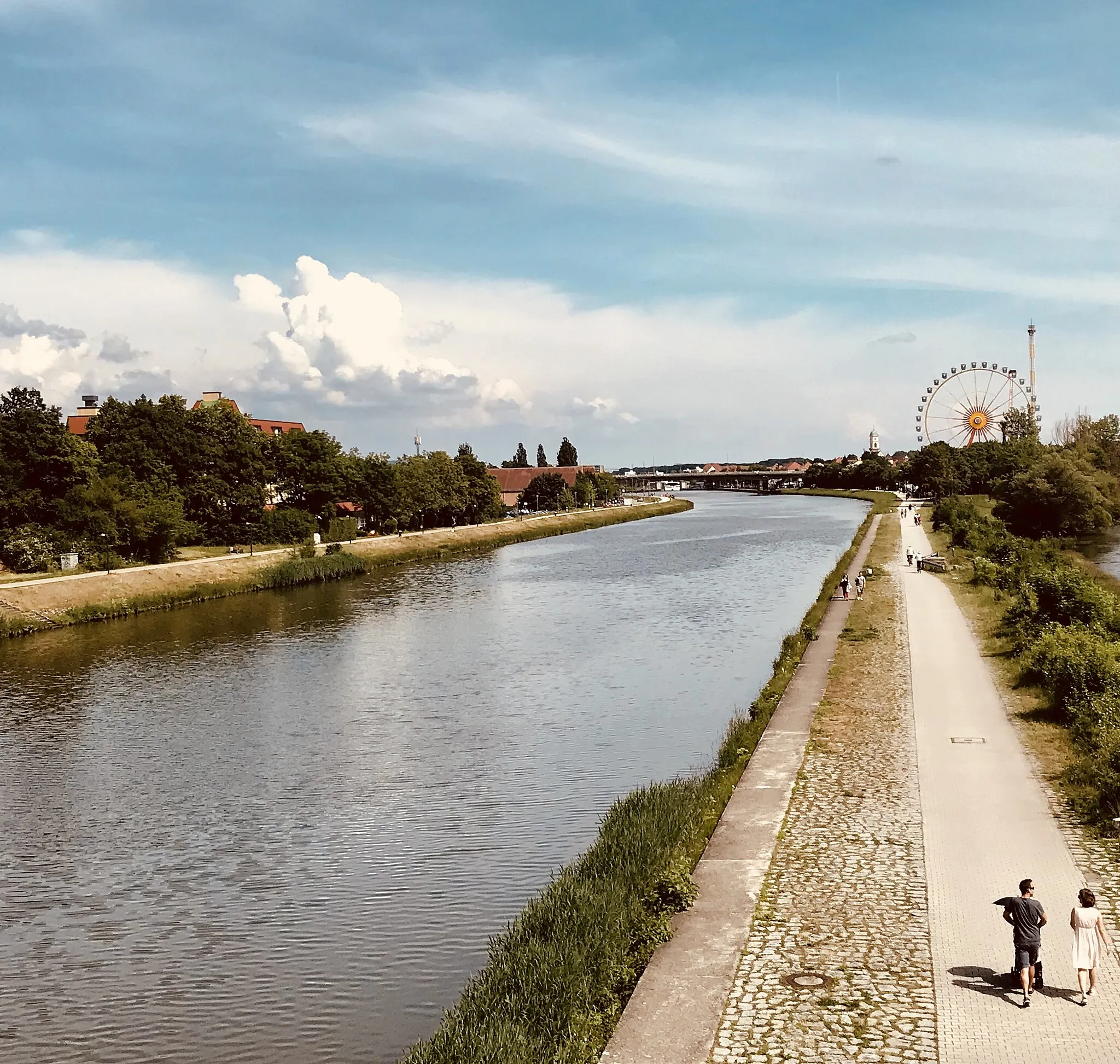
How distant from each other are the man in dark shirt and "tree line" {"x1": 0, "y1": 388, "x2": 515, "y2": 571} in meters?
57.3

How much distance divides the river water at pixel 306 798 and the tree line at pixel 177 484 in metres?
14.5

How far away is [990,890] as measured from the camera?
14148mm

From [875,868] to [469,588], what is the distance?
153 feet

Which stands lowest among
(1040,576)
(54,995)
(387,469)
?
(54,995)

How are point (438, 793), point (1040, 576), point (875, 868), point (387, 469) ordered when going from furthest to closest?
point (387, 469) → point (1040, 576) → point (438, 793) → point (875, 868)

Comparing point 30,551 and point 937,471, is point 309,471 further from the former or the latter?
point 937,471

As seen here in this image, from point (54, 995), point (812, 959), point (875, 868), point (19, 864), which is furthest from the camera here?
point (19, 864)

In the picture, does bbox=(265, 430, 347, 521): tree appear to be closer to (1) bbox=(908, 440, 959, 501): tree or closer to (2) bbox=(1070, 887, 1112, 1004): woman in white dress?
(2) bbox=(1070, 887, 1112, 1004): woman in white dress

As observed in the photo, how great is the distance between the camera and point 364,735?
88.9 ft

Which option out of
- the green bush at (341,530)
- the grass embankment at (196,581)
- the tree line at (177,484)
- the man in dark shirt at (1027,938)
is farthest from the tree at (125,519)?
the man in dark shirt at (1027,938)

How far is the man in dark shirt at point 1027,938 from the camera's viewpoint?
1125 cm

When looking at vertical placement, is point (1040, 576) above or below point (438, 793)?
above

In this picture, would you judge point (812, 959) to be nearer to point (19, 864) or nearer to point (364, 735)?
point (19, 864)

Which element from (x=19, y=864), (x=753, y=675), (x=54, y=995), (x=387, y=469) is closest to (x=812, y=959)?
(x=54, y=995)
